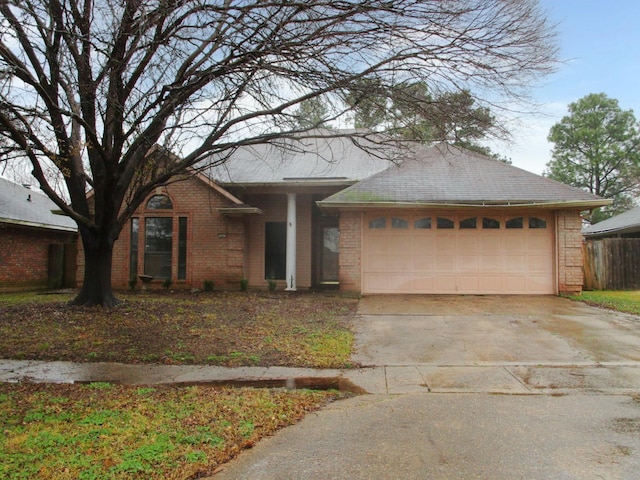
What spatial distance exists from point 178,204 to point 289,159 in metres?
4.09

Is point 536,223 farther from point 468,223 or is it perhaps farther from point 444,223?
point 444,223

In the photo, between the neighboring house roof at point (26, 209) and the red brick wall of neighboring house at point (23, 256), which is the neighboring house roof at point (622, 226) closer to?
the neighboring house roof at point (26, 209)

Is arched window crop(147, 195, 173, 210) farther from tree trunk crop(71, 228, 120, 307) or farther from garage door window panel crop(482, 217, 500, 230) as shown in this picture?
garage door window panel crop(482, 217, 500, 230)

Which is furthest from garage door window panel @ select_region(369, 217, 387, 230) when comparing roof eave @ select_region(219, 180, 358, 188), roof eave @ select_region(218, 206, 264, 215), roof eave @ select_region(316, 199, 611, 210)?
roof eave @ select_region(218, 206, 264, 215)

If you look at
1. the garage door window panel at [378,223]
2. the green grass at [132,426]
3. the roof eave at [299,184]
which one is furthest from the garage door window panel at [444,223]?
the green grass at [132,426]

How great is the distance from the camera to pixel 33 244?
17844 mm

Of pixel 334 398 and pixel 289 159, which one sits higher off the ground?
pixel 289 159

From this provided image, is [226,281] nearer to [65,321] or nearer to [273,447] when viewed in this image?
[65,321]

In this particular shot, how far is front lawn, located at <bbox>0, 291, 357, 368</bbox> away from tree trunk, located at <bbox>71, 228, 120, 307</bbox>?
347mm

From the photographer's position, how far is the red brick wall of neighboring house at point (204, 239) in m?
15.2

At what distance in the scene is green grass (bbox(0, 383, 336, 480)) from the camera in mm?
3385

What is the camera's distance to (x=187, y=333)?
27.7 feet

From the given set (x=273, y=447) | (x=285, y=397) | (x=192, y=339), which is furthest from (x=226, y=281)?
Answer: (x=273, y=447)

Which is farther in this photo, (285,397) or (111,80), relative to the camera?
(111,80)
